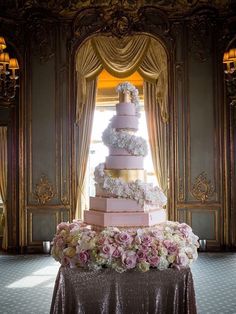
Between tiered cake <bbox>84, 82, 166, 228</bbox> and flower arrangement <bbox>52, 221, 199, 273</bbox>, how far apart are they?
18cm

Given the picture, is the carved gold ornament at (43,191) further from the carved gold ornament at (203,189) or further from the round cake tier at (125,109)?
the round cake tier at (125,109)

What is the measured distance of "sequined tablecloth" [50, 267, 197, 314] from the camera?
132 inches

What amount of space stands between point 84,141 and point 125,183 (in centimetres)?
475

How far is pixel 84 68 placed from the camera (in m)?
8.44

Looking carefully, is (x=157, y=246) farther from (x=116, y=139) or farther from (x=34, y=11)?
(x=34, y=11)

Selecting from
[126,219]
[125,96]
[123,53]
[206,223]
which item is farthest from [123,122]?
[123,53]

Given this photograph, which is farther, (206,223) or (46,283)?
(206,223)

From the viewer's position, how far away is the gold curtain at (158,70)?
27.5ft

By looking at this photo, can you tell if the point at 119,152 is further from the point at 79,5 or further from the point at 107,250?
the point at 79,5

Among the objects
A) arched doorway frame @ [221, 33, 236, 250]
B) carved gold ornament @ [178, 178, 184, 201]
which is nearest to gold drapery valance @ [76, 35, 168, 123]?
arched doorway frame @ [221, 33, 236, 250]

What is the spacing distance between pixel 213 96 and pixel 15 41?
3.68 m

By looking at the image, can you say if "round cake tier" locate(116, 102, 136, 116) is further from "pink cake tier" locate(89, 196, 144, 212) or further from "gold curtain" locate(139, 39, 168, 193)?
"gold curtain" locate(139, 39, 168, 193)

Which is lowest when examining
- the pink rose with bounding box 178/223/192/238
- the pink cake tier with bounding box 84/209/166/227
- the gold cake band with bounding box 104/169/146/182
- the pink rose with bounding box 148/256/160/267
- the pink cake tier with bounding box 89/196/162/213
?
the pink rose with bounding box 148/256/160/267

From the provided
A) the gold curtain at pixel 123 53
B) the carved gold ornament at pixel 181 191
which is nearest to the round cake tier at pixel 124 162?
the carved gold ornament at pixel 181 191
